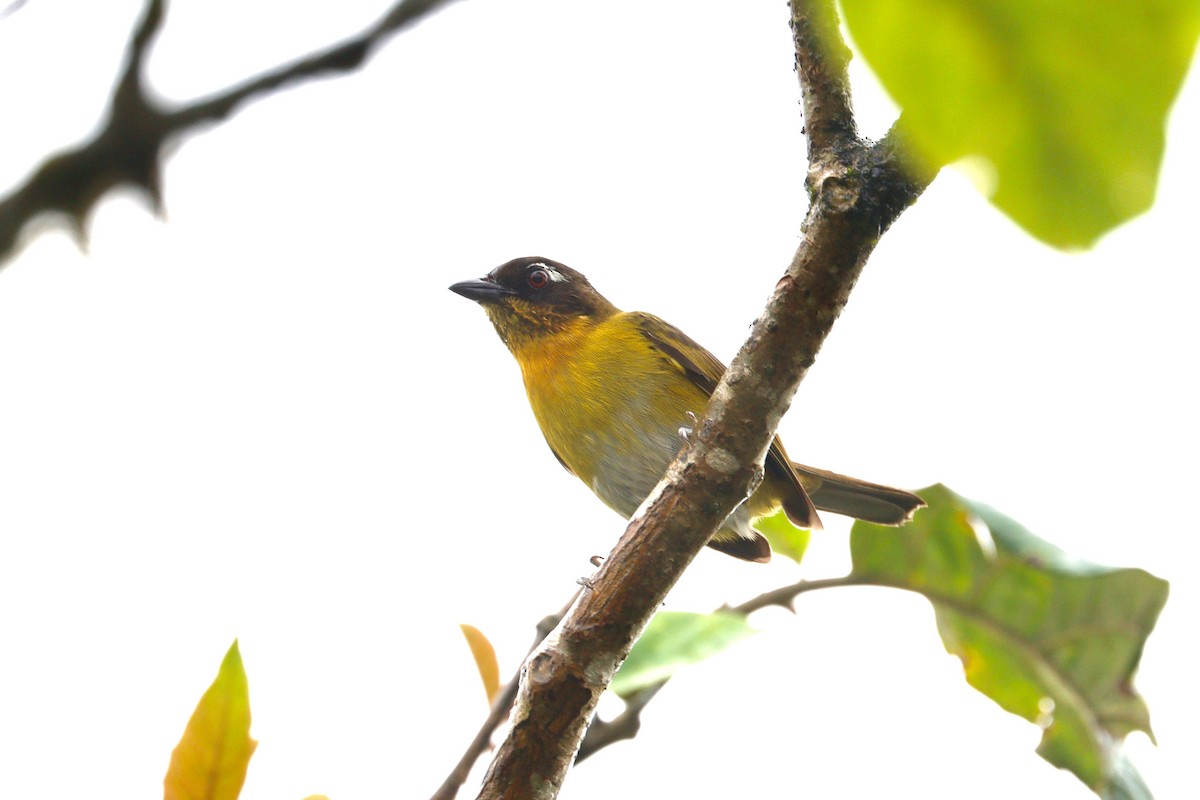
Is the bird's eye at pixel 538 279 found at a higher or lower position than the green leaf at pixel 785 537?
higher

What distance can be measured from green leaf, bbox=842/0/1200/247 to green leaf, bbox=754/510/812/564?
3973mm

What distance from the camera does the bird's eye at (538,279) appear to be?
5.11m

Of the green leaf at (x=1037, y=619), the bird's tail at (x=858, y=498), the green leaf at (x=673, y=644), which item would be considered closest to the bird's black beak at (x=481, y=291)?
the bird's tail at (x=858, y=498)

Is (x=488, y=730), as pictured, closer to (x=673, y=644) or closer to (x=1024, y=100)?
(x=673, y=644)

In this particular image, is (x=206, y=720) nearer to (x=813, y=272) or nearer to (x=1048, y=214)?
(x=813, y=272)

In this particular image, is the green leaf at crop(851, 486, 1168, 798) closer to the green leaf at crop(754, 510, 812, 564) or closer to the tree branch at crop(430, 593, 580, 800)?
the green leaf at crop(754, 510, 812, 564)

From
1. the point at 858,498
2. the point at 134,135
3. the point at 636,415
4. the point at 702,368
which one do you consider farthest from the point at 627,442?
the point at 134,135

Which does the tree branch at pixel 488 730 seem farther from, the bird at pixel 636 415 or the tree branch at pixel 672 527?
the bird at pixel 636 415

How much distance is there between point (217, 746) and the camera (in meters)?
2.11

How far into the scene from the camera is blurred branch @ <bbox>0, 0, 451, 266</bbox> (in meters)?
0.90

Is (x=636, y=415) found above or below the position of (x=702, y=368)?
below

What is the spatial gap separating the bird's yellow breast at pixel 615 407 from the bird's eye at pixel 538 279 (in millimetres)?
474

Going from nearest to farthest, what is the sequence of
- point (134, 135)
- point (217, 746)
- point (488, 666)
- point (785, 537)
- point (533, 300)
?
point (134, 135) < point (217, 746) < point (488, 666) < point (785, 537) < point (533, 300)

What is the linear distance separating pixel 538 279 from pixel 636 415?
108 centimetres
